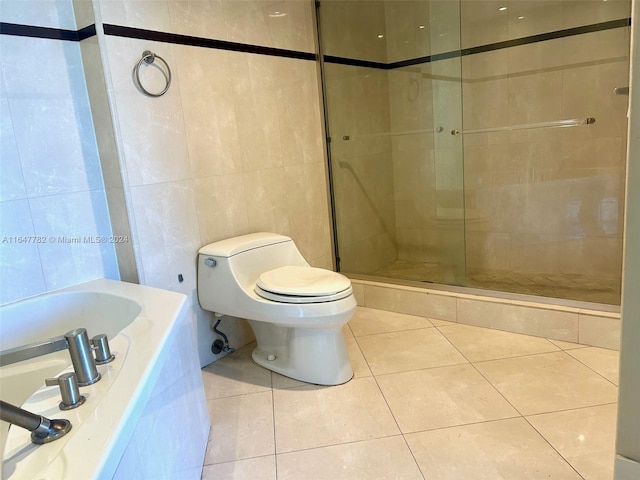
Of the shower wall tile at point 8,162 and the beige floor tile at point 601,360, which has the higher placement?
the shower wall tile at point 8,162

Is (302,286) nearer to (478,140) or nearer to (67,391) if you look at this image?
(67,391)

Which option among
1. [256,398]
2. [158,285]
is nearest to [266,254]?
[158,285]

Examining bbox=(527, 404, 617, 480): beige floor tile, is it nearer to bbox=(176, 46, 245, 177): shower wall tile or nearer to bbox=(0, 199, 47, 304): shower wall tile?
bbox=(176, 46, 245, 177): shower wall tile

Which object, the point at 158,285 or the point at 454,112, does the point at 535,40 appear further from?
the point at 158,285

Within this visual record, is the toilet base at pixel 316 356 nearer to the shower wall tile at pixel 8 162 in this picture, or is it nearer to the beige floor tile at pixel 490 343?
the beige floor tile at pixel 490 343

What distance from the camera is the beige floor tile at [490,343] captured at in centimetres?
211

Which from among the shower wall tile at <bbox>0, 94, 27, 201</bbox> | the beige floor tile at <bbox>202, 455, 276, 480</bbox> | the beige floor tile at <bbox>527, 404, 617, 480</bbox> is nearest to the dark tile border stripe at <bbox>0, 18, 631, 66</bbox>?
the shower wall tile at <bbox>0, 94, 27, 201</bbox>

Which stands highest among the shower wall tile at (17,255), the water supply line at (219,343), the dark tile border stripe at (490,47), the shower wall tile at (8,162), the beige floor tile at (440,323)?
the dark tile border stripe at (490,47)

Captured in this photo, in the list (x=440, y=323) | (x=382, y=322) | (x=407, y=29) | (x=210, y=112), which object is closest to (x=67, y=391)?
(x=210, y=112)

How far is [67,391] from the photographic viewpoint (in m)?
0.93

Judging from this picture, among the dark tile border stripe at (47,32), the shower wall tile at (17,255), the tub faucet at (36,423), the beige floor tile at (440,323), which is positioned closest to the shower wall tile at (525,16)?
the beige floor tile at (440,323)

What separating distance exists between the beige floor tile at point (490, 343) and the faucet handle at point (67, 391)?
5.52 ft

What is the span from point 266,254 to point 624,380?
178 cm

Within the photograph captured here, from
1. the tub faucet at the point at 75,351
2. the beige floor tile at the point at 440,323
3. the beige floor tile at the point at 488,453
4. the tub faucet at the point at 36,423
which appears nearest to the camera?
the tub faucet at the point at 36,423
